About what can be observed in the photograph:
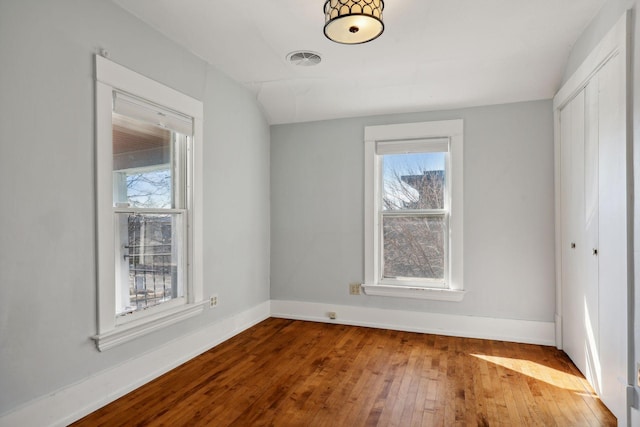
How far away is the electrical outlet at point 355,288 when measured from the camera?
3.93m

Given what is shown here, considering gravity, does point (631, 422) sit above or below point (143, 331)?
below

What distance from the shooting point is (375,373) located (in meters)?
2.72

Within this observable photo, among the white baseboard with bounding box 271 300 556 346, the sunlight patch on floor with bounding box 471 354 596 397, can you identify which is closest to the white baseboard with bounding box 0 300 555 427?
the white baseboard with bounding box 271 300 556 346

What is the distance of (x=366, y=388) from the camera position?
2.48 m

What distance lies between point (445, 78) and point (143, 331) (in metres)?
3.18

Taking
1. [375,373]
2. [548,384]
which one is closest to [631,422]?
[548,384]

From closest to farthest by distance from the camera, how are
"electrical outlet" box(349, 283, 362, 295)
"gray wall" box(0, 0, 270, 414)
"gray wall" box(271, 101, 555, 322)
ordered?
1. "gray wall" box(0, 0, 270, 414)
2. "gray wall" box(271, 101, 555, 322)
3. "electrical outlet" box(349, 283, 362, 295)

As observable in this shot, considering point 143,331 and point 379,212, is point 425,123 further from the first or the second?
point 143,331

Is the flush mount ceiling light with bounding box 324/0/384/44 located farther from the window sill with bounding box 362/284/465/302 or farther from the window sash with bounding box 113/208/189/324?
the window sill with bounding box 362/284/465/302

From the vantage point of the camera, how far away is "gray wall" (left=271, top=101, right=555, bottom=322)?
337cm

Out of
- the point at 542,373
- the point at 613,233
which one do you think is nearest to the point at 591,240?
the point at 613,233

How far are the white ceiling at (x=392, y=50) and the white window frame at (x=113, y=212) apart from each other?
1.46ft

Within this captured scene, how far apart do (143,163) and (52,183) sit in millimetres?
685

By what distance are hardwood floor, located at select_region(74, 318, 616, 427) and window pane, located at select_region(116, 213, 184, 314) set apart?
0.58m
